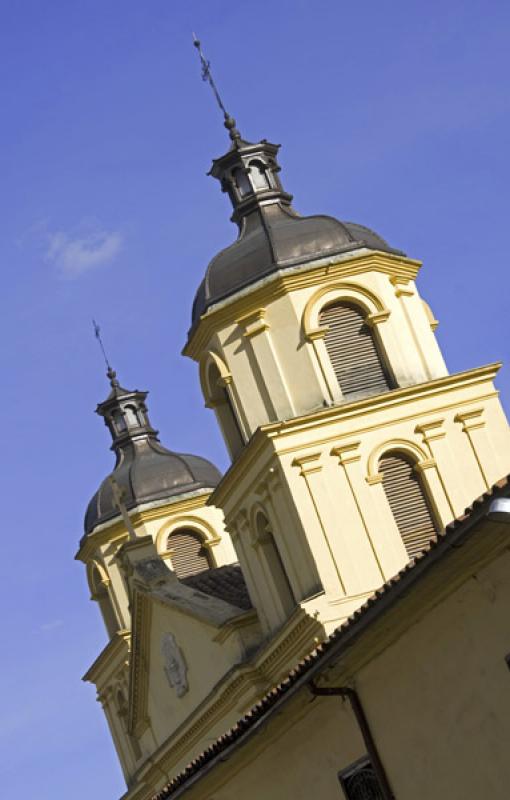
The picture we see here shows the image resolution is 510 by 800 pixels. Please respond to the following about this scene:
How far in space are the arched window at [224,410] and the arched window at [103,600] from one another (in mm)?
10728

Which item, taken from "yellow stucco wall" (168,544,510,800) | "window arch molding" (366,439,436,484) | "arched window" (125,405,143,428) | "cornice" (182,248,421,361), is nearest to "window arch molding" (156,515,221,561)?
"arched window" (125,405,143,428)

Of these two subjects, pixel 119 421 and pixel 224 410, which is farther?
pixel 119 421

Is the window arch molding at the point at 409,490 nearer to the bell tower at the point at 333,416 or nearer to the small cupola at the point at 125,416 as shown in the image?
the bell tower at the point at 333,416

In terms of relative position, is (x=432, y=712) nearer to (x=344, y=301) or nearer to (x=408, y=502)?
(x=408, y=502)

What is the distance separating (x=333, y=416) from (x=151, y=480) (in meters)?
11.9

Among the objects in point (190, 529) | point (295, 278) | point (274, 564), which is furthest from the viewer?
point (190, 529)

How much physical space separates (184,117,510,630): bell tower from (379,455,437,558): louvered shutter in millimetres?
21

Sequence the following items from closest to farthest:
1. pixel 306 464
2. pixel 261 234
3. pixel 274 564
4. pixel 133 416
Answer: pixel 306 464, pixel 274 564, pixel 261 234, pixel 133 416

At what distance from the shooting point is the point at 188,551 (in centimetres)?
3641

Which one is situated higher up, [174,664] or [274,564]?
[274,564]

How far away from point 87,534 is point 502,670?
2452 cm

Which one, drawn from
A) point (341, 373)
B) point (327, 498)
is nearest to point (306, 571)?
point (327, 498)

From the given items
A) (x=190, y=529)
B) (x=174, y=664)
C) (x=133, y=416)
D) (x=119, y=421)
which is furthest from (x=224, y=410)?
(x=133, y=416)

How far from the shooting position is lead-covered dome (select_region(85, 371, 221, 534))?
36.5 meters
